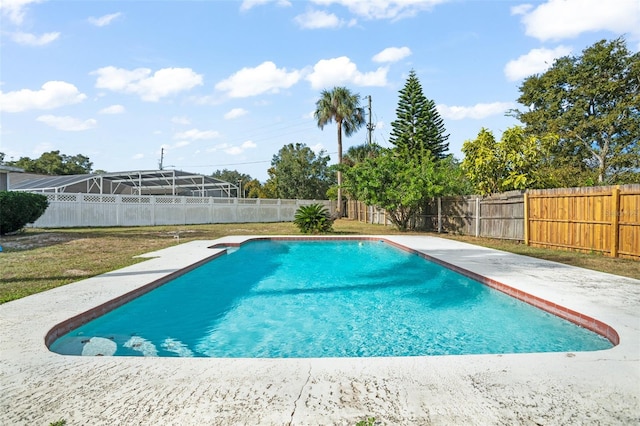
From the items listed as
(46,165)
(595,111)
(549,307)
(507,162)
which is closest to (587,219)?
(507,162)

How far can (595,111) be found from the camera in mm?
22031

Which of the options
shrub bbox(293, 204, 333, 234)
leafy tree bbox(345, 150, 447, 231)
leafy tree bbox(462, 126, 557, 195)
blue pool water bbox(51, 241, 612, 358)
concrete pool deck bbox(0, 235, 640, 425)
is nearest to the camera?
concrete pool deck bbox(0, 235, 640, 425)

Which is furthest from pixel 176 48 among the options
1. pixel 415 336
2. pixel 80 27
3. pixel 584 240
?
pixel 584 240

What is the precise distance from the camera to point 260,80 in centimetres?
1848

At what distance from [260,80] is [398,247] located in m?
11.7

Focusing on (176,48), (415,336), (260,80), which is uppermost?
(260,80)

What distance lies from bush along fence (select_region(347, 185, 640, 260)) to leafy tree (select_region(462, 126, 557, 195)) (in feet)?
3.05

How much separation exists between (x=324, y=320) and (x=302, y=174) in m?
28.1

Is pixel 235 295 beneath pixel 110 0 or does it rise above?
beneath

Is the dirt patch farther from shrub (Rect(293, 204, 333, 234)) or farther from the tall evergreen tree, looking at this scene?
the tall evergreen tree

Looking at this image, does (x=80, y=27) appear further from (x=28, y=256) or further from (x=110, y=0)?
(x=28, y=256)

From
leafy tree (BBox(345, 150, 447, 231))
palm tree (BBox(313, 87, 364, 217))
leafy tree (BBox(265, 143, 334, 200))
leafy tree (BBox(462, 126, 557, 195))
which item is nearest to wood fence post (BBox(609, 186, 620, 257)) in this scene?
leafy tree (BBox(462, 126, 557, 195))

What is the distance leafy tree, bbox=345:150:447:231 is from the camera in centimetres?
1423

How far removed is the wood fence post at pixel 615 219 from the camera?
768 cm
